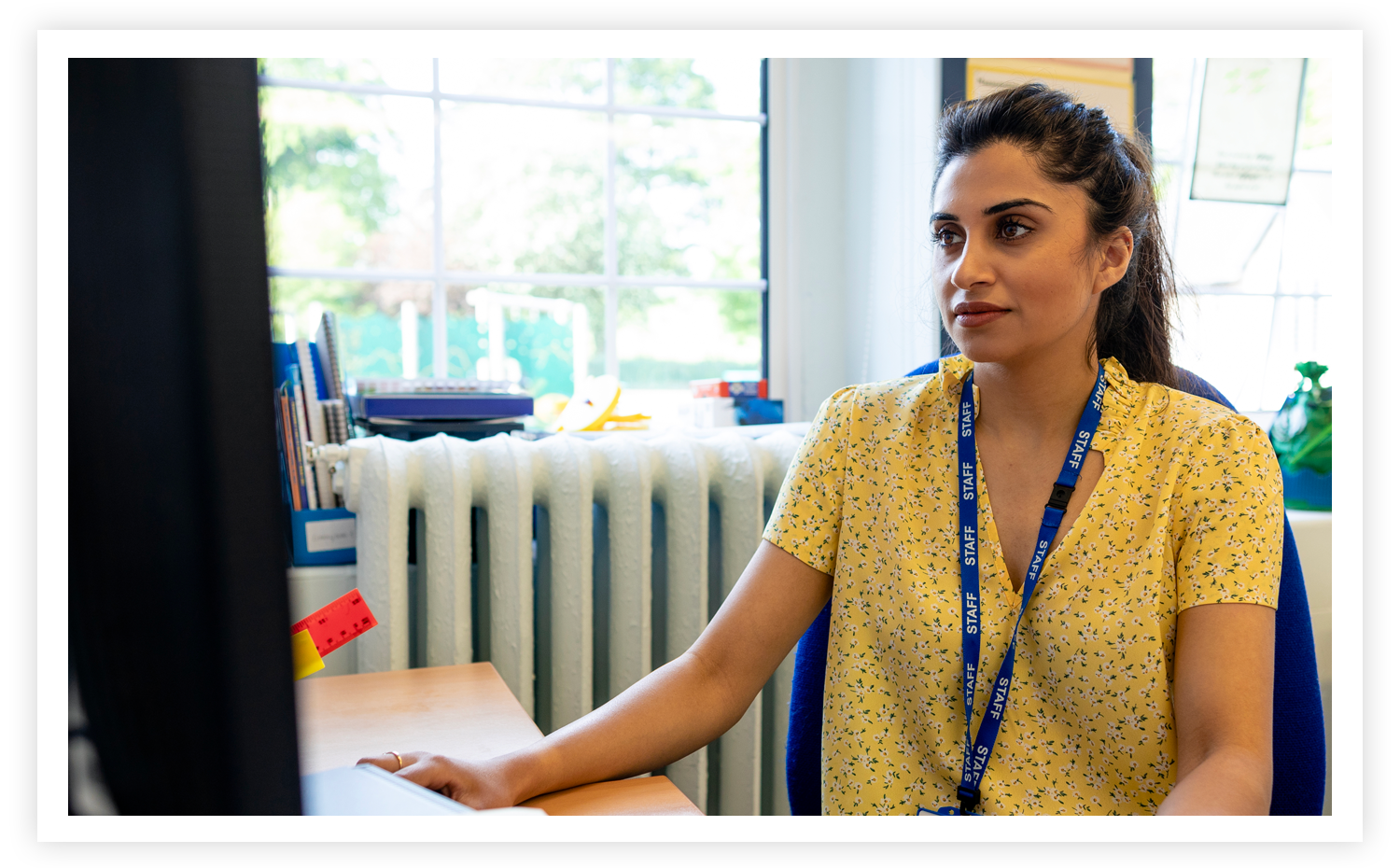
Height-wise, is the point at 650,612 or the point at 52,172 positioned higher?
the point at 52,172

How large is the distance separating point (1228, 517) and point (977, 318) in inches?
9.8

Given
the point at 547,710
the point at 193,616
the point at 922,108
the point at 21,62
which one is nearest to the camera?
the point at 193,616

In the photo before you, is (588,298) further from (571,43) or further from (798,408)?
(571,43)

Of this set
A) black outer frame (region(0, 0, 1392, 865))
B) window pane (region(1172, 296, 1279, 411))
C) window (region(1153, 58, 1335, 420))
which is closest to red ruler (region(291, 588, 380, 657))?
black outer frame (region(0, 0, 1392, 865))

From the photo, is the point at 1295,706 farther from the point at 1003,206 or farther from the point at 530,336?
the point at 530,336

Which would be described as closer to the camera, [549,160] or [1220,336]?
[549,160]

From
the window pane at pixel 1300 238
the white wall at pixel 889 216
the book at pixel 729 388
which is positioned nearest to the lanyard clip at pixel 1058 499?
the white wall at pixel 889 216

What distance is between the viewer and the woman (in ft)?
2.19

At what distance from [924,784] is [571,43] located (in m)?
0.64

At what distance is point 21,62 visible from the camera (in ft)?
1.29

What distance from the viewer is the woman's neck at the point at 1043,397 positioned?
32.1 inches

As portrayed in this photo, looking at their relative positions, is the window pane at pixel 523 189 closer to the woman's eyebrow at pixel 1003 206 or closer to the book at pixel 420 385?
the book at pixel 420 385

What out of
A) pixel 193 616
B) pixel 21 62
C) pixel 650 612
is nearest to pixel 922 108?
pixel 650 612

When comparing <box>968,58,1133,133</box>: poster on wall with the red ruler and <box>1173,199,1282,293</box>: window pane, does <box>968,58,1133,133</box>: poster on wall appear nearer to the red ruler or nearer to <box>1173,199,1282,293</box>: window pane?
<box>1173,199,1282,293</box>: window pane
